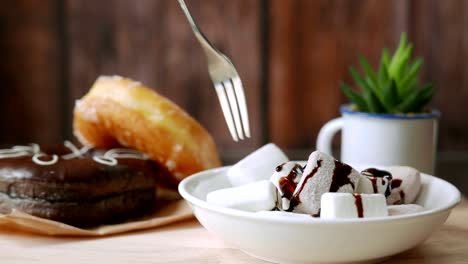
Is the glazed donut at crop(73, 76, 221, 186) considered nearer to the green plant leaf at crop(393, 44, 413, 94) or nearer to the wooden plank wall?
the green plant leaf at crop(393, 44, 413, 94)

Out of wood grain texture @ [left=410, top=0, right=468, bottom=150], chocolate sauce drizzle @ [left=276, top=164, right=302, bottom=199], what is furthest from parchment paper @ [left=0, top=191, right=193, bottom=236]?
wood grain texture @ [left=410, top=0, right=468, bottom=150]

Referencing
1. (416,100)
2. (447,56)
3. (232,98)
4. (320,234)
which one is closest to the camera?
(320,234)

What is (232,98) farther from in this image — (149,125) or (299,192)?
(299,192)

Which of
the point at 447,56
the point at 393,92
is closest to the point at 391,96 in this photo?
the point at 393,92

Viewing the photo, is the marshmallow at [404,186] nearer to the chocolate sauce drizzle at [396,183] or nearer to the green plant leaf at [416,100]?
the chocolate sauce drizzle at [396,183]

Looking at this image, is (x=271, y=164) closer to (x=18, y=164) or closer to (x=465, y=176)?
(x=18, y=164)

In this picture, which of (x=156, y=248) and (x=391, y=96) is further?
(x=391, y=96)
